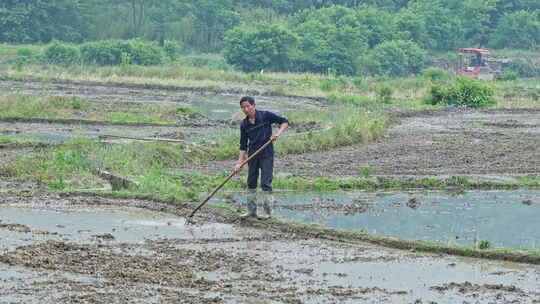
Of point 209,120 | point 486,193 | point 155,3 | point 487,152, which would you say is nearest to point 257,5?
point 155,3

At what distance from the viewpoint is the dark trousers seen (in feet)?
52.7

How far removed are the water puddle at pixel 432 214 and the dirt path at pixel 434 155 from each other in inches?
107

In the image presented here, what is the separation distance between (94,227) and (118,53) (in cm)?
5477

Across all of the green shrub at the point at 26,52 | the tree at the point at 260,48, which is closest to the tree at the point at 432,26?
the tree at the point at 260,48

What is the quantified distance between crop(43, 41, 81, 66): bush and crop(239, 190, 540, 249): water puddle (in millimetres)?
48391

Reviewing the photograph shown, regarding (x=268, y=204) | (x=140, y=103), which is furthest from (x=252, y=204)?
(x=140, y=103)

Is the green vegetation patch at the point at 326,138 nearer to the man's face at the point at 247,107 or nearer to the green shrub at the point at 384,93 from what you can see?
the man's face at the point at 247,107

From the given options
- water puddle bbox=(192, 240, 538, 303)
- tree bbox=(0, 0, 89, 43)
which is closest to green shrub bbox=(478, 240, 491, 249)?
water puddle bbox=(192, 240, 538, 303)

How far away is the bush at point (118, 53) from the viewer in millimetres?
68312

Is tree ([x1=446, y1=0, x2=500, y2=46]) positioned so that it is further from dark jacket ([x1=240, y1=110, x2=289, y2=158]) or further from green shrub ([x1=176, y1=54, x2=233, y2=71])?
dark jacket ([x1=240, y1=110, x2=289, y2=158])

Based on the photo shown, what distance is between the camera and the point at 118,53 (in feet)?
226

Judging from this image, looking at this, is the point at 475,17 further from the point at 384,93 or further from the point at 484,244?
the point at 484,244


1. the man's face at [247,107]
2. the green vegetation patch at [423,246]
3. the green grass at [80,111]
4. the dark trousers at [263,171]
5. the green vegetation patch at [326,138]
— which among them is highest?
the man's face at [247,107]

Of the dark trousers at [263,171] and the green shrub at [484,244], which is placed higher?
the dark trousers at [263,171]
